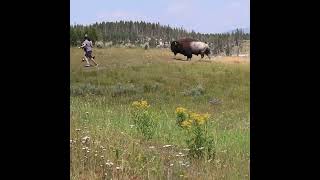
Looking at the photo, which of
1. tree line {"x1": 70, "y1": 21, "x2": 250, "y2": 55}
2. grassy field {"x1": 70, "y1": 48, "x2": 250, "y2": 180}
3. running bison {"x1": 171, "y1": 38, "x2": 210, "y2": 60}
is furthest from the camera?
running bison {"x1": 171, "y1": 38, "x2": 210, "y2": 60}

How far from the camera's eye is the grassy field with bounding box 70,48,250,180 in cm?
445

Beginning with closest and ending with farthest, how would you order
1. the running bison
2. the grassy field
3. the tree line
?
the grassy field < the tree line < the running bison

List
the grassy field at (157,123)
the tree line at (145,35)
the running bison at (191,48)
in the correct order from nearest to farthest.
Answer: the grassy field at (157,123), the tree line at (145,35), the running bison at (191,48)

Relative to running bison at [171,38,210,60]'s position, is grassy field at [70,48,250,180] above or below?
below

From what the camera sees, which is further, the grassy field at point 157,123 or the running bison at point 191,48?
the running bison at point 191,48

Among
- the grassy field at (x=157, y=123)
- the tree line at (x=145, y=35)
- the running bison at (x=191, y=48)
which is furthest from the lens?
the running bison at (x=191, y=48)

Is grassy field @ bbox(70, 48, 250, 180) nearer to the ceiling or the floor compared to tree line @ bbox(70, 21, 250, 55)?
nearer to the floor

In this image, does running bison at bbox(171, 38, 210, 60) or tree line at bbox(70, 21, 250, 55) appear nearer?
tree line at bbox(70, 21, 250, 55)

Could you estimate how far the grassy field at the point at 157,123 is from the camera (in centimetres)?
445

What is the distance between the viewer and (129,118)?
277 inches
